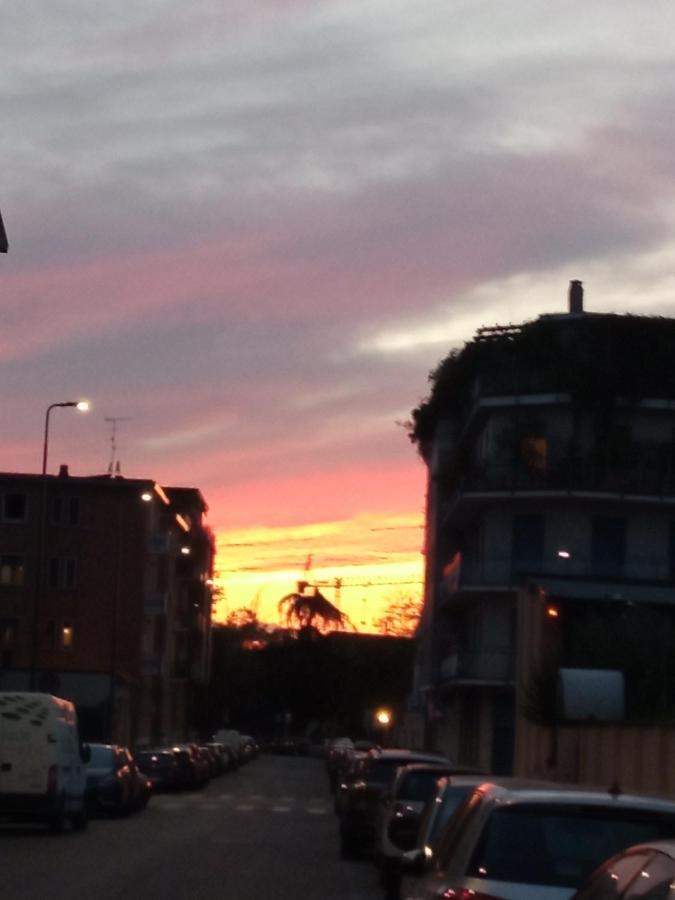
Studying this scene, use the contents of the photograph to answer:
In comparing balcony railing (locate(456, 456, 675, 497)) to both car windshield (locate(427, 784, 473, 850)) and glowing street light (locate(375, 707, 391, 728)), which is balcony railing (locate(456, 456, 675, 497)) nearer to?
glowing street light (locate(375, 707, 391, 728))

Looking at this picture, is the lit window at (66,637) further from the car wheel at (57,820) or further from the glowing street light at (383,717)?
the car wheel at (57,820)

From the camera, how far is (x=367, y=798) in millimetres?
26422

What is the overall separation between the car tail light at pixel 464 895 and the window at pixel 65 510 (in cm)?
7418

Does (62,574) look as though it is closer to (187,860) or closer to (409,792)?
(187,860)

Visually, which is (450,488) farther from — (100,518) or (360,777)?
(360,777)

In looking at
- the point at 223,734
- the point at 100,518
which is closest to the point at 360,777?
the point at 100,518

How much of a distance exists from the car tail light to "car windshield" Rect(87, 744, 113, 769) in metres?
31.4

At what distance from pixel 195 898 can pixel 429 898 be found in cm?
1051

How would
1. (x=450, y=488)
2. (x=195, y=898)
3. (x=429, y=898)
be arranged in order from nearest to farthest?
(x=429, y=898)
(x=195, y=898)
(x=450, y=488)

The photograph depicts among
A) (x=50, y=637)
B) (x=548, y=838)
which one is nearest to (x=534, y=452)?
(x=50, y=637)

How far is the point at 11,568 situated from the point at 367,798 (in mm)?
55284

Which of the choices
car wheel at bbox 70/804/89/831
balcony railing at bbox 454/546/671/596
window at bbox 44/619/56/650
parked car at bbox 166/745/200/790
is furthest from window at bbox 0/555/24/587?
car wheel at bbox 70/804/89/831

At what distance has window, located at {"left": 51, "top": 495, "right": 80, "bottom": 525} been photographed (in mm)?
81938

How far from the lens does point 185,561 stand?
116 meters
